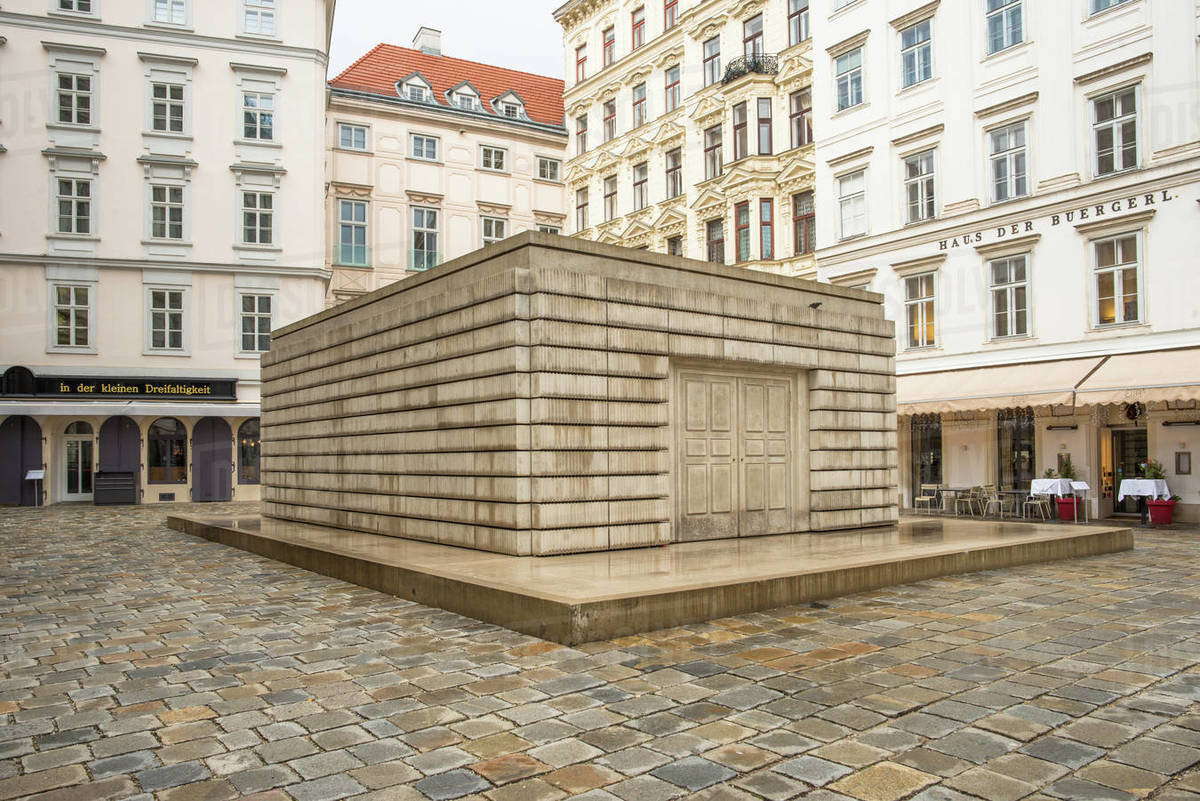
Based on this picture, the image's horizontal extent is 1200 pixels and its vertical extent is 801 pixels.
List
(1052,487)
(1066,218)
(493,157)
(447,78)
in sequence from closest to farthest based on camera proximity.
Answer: (1052,487), (1066,218), (493,157), (447,78)

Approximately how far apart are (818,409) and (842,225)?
15758mm

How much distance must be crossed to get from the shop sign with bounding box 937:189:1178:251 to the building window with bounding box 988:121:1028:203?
79 cm

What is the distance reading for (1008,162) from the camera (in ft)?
76.2

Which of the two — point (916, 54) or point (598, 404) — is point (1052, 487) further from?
point (598, 404)

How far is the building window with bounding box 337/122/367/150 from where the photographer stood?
37.5 m

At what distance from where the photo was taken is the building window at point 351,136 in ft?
123

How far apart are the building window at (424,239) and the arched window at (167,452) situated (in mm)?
12101

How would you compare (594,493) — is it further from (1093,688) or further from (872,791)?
(872,791)

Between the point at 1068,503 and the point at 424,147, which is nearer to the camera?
the point at 1068,503

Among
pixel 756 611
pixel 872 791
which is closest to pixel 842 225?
pixel 756 611

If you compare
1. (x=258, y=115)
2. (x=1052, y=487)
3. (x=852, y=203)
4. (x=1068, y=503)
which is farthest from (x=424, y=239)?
Answer: (x=1068, y=503)

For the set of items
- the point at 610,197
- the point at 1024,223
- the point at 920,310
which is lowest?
the point at 920,310

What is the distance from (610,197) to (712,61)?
779 cm

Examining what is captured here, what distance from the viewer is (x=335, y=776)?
14.1ft
